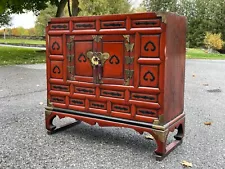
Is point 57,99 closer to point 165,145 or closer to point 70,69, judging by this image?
point 70,69

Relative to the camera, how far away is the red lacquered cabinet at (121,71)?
2.70 meters

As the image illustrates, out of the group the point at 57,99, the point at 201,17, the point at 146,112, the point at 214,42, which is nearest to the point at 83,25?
the point at 57,99

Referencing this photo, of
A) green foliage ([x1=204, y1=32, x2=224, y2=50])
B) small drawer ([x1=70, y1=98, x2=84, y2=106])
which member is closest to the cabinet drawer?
small drawer ([x1=70, y1=98, x2=84, y2=106])

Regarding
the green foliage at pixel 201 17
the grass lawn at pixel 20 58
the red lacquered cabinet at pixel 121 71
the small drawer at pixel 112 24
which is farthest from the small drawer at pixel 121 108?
the green foliage at pixel 201 17

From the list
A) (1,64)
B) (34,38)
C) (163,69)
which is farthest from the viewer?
(34,38)

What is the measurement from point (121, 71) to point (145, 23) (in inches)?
19.8

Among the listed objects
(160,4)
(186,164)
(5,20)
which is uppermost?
(160,4)

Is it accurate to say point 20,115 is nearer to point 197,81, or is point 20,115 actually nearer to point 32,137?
point 32,137

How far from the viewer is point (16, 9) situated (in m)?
15.3

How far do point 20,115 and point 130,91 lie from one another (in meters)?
1.99

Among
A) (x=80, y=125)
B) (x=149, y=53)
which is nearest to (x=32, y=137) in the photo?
(x=80, y=125)

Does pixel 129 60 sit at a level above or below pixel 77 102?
above

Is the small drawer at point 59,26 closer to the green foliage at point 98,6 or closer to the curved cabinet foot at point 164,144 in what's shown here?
the curved cabinet foot at point 164,144

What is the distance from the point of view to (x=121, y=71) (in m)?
2.89
